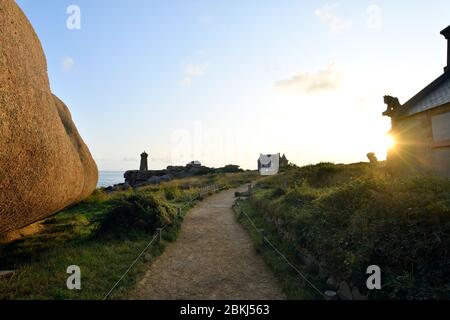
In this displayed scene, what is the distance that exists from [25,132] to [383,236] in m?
8.17

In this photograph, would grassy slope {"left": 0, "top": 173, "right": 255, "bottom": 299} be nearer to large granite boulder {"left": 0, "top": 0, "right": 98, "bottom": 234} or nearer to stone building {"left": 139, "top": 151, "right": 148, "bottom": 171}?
large granite boulder {"left": 0, "top": 0, "right": 98, "bottom": 234}

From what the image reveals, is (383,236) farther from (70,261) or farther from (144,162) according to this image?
(144,162)

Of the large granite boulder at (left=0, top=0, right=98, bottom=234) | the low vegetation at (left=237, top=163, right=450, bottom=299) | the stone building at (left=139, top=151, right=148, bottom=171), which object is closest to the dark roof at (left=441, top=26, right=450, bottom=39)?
the low vegetation at (left=237, top=163, right=450, bottom=299)

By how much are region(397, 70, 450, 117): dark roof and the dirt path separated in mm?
9867

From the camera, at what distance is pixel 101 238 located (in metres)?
11.2

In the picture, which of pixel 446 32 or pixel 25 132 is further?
pixel 446 32

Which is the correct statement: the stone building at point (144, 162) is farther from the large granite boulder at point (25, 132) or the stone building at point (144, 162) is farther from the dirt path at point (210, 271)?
the large granite boulder at point (25, 132)

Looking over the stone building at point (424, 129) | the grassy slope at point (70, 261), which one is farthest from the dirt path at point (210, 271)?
the stone building at point (424, 129)

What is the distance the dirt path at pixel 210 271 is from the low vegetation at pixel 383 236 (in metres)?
1.46

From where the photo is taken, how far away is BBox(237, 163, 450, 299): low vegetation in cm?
575

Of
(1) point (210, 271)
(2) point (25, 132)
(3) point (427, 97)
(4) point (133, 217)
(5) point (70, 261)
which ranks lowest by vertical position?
(1) point (210, 271)

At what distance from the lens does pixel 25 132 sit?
625 centimetres

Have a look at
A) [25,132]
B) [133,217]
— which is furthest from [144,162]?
[25,132]
